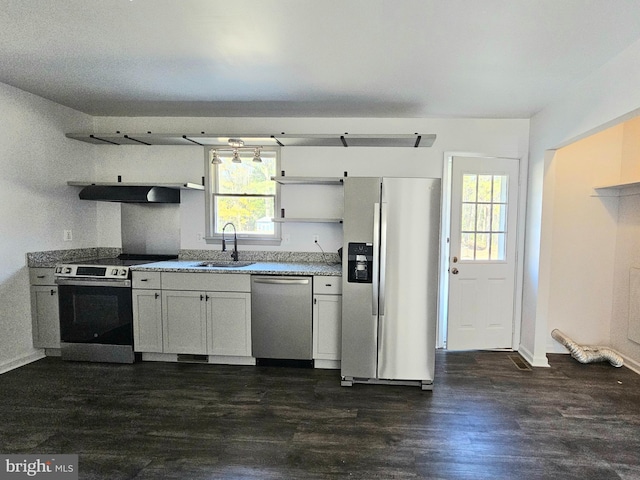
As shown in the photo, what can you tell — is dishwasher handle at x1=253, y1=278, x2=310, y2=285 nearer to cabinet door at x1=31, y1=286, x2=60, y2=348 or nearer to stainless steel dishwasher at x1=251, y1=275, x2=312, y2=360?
stainless steel dishwasher at x1=251, y1=275, x2=312, y2=360

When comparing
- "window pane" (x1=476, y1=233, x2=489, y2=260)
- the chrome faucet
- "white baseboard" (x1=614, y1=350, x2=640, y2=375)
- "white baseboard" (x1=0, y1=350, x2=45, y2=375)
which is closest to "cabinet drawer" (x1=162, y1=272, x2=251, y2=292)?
the chrome faucet

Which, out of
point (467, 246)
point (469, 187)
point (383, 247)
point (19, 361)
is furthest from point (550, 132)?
point (19, 361)

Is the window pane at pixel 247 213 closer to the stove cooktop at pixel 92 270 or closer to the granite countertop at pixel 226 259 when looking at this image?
the granite countertop at pixel 226 259

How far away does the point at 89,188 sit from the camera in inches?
143

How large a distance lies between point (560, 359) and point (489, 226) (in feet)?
5.03

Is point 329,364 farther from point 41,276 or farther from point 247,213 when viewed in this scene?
point 41,276

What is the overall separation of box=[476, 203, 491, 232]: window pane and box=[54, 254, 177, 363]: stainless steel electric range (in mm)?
3655

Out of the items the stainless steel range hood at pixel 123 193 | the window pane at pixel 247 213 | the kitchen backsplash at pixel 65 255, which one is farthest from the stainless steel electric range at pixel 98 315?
the window pane at pixel 247 213

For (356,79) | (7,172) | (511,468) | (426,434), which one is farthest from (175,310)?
(511,468)

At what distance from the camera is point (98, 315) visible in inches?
133

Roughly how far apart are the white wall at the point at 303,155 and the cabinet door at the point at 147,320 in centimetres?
84

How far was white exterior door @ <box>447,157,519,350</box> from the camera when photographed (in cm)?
375

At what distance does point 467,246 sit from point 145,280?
11.0ft

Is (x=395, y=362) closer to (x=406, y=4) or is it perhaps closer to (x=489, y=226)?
(x=489, y=226)
